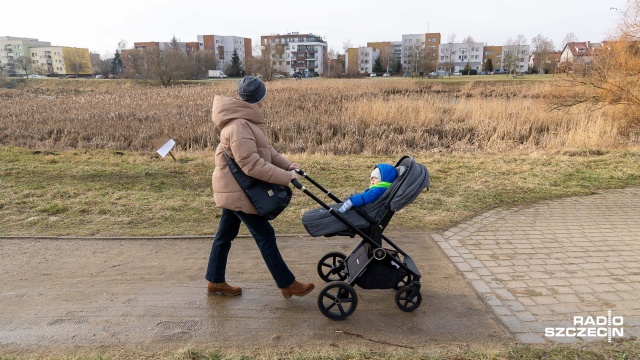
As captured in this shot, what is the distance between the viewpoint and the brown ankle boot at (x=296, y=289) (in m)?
3.80

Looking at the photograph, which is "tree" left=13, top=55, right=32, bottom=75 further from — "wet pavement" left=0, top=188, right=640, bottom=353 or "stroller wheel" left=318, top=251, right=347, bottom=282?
"stroller wheel" left=318, top=251, right=347, bottom=282

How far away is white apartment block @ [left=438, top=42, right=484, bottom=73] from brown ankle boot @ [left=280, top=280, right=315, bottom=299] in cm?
11206

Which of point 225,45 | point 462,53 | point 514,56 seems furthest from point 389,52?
point 225,45

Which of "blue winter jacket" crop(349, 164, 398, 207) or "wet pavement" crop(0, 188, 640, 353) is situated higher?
"blue winter jacket" crop(349, 164, 398, 207)

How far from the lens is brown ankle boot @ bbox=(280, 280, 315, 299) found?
380cm

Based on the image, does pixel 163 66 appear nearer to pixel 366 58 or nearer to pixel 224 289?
pixel 224 289

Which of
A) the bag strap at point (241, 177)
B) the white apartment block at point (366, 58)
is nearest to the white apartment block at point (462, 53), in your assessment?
the white apartment block at point (366, 58)

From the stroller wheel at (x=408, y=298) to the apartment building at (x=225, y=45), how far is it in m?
113

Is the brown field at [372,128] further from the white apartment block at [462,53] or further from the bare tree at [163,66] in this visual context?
the white apartment block at [462,53]

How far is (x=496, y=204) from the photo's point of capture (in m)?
6.55

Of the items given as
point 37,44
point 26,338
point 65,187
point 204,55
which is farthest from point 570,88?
point 37,44

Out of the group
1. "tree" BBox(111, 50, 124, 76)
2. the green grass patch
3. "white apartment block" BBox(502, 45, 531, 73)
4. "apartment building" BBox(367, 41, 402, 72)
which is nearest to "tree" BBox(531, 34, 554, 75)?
"white apartment block" BBox(502, 45, 531, 73)

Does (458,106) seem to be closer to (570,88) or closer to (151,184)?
(570,88)

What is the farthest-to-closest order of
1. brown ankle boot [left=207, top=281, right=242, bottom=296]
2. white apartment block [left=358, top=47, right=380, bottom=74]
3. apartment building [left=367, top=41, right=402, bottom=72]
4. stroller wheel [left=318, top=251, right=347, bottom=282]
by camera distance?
white apartment block [left=358, top=47, right=380, bottom=74]
apartment building [left=367, top=41, right=402, bottom=72]
stroller wheel [left=318, top=251, right=347, bottom=282]
brown ankle boot [left=207, top=281, right=242, bottom=296]
